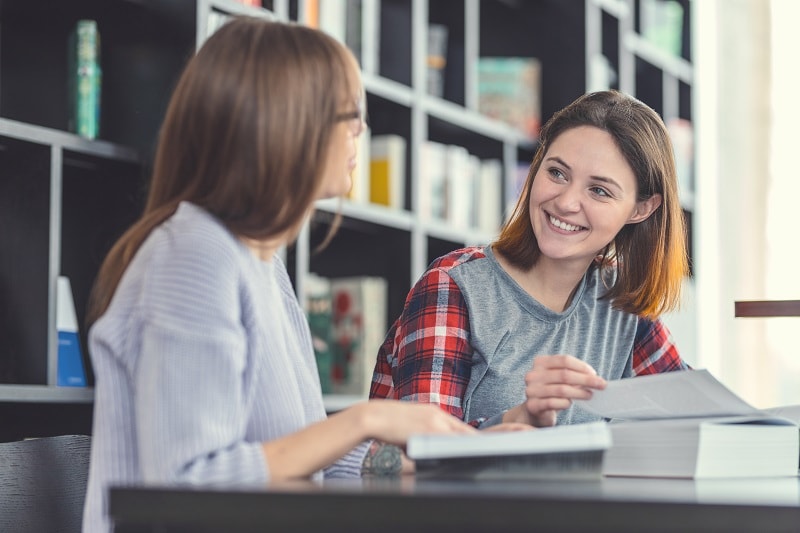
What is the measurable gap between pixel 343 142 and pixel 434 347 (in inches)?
23.7

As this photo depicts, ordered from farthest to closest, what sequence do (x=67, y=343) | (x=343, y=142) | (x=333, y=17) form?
(x=333, y=17), (x=67, y=343), (x=343, y=142)

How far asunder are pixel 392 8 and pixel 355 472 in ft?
7.03

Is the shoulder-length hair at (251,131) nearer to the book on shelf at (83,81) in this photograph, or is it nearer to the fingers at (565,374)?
the fingers at (565,374)

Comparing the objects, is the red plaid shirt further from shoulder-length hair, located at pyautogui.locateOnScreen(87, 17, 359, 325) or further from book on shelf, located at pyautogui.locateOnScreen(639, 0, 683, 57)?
book on shelf, located at pyautogui.locateOnScreen(639, 0, 683, 57)

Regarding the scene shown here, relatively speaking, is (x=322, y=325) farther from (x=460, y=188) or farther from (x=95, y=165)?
(x=95, y=165)

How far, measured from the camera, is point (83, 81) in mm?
2230

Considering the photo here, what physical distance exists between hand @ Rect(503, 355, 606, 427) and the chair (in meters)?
0.60

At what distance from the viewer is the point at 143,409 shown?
0.96 m

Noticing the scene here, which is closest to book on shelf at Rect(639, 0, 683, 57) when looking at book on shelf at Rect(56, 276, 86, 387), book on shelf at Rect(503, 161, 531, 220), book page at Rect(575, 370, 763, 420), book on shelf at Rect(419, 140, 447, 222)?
book on shelf at Rect(503, 161, 531, 220)

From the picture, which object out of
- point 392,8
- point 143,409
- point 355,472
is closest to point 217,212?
point 143,409

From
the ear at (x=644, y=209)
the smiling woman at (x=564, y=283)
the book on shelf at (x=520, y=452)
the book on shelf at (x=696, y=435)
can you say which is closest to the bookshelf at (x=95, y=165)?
the smiling woman at (x=564, y=283)

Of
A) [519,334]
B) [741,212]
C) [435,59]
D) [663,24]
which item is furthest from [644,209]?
[663,24]

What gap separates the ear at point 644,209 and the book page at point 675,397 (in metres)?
0.73

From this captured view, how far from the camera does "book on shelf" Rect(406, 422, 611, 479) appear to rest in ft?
2.99
